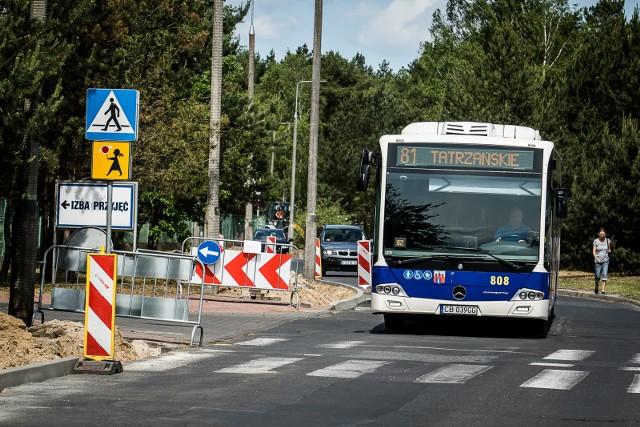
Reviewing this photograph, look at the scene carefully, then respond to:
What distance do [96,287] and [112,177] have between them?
3.79 feet

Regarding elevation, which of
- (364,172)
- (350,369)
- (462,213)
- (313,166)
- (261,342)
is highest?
(313,166)

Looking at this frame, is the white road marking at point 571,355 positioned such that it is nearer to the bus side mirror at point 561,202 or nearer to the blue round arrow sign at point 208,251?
the bus side mirror at point 561,202

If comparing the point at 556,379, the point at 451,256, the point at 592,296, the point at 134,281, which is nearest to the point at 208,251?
the point at 134,281

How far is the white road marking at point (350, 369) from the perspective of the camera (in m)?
13.6

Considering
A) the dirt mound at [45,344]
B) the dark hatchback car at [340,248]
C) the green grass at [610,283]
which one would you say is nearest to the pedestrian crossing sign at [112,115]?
the dirt mound at [45,344]

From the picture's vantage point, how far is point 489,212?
19781mm

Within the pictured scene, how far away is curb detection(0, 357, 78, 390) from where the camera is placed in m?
12.0

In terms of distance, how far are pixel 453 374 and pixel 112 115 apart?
4.50 metres

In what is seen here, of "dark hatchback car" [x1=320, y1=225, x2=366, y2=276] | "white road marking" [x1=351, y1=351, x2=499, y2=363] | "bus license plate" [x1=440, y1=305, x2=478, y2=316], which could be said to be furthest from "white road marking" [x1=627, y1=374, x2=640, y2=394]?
"dark hatchback car" [x1=320, y1=225, x2=366, y2=276]

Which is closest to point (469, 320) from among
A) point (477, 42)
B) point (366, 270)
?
point (366, 270)

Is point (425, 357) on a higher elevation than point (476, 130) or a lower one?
lower

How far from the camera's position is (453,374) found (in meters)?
14.0

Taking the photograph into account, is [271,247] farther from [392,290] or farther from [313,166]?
[392,290]

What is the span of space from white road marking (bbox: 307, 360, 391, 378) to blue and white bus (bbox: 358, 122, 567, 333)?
4750mm
